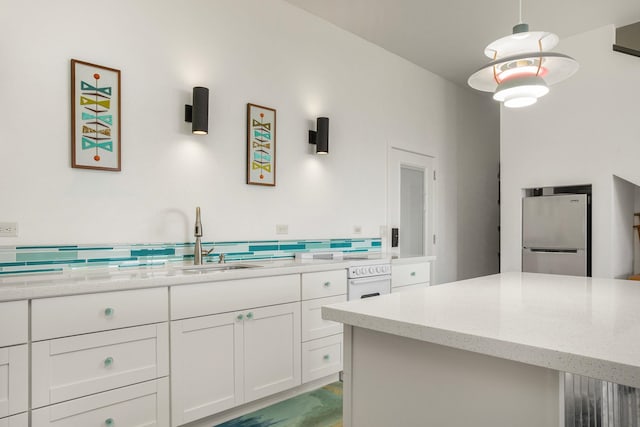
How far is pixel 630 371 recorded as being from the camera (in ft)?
2.83

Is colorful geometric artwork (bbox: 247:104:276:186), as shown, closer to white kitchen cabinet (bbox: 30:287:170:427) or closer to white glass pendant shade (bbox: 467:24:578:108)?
white kitchen cabinet (bbox: 30:287:170:427)

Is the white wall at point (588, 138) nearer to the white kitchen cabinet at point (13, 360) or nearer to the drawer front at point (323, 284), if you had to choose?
the drawer front at point (323, 284)

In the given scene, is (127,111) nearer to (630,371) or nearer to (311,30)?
(311,30)

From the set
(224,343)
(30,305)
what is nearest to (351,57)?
(224,343)

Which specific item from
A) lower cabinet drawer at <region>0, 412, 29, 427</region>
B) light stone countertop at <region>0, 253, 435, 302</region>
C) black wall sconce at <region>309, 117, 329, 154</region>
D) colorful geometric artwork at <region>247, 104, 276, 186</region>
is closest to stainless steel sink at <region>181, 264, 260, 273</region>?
light stone countertop at <region>0, 253, 435, 302</region>

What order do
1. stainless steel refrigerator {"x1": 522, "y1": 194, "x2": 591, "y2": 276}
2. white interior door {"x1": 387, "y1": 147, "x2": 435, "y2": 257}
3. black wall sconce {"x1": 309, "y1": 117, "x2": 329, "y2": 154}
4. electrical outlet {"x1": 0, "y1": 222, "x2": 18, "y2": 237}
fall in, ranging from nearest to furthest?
1. electrical outlet {"x1": 0, "y1": 222, "x2": 18, "y2": 237}
2. black wall sconce {"x1": 309, "y1": 117, "x2": 329, "y2": 154}
3. stainless steel refrigerator {"x1": 522, "y1": 194, "x2": 591, "y2": 276}
4. white interior door {"x1": 387, "y1": 147, "x2": 435, "y2": 257}

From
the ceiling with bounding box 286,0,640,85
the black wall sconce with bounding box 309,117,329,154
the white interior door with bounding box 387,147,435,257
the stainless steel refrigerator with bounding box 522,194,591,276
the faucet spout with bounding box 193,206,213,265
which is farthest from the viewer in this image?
the white interior door with bounding box 387,147,435,257

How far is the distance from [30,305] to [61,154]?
0.97 metres

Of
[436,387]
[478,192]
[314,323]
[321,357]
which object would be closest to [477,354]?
[436,387]

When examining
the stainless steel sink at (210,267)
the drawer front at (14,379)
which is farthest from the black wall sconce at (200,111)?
the drawer front at (14,379)

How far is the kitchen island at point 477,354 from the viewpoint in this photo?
3.23 ft

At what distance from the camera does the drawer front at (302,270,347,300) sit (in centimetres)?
289

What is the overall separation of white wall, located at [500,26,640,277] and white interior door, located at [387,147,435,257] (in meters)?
0.88

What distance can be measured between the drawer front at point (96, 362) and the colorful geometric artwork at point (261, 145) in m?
1.47
